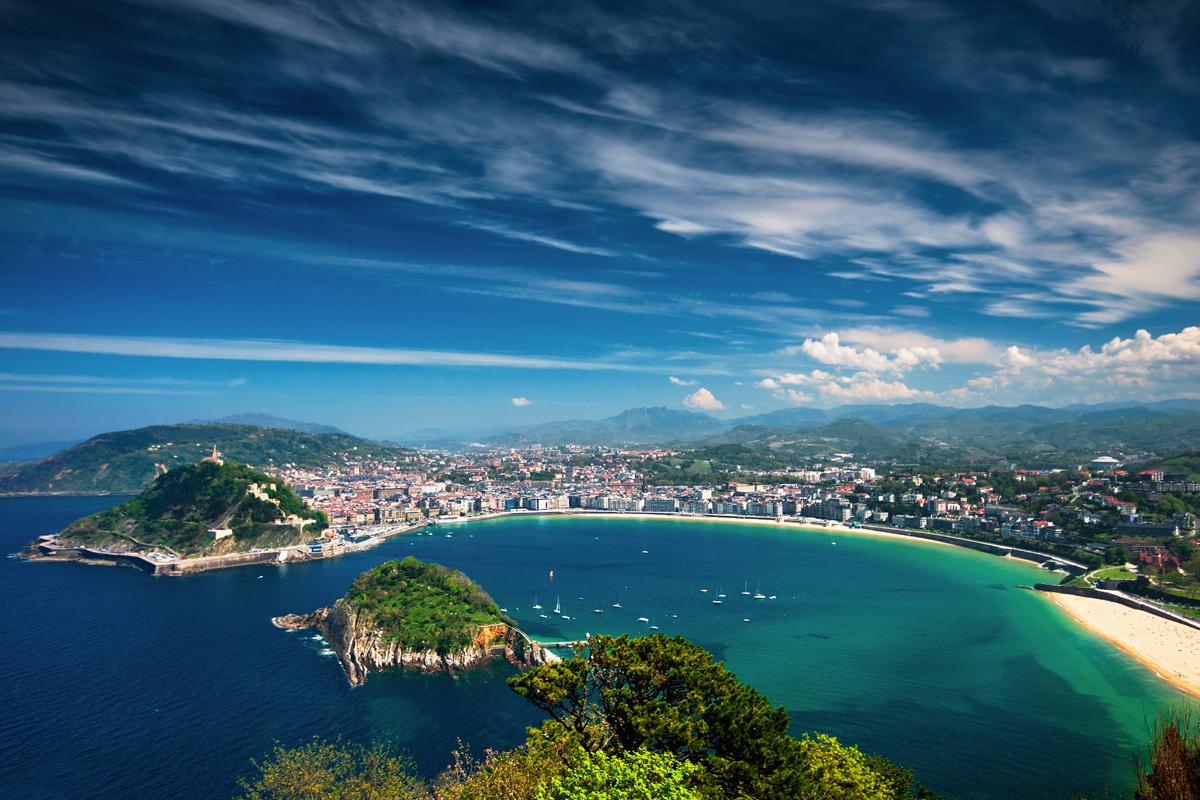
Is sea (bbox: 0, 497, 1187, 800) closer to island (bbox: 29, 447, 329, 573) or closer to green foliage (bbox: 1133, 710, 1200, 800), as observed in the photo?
island (bbox: 29, 447, 329, 573)

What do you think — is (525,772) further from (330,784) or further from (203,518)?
(203,518)

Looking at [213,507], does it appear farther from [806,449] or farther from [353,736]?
[806,449]

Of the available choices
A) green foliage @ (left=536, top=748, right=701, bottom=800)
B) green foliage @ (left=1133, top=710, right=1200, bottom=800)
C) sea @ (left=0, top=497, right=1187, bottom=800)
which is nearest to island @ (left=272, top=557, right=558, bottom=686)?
sea @ (left=0, top=497, right=1187, bottom=800)

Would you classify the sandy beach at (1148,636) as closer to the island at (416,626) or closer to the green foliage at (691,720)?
the green foliage at (691,720)

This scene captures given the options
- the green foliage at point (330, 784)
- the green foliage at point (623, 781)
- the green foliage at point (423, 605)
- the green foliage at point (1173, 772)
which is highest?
the green foliage at point (623, 781)

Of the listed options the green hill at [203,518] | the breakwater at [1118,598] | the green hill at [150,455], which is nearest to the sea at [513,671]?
the breakwater at [1118,598]

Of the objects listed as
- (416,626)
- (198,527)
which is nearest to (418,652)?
(416,626)

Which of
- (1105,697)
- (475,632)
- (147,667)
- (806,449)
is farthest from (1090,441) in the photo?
(147,667)
